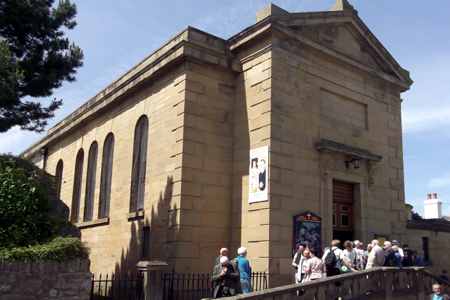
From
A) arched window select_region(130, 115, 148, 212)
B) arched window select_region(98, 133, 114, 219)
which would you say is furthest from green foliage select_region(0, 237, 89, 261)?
arched window select_region(98, 133, 114, 219)

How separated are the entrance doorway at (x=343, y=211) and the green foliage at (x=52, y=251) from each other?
28.2ft

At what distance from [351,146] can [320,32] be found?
4001 millimetres

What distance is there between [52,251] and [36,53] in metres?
6.86

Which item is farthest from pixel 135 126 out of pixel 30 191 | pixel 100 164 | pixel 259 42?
pixel 30 191

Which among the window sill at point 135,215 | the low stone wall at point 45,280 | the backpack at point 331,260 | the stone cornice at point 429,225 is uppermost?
the stone cornice at point 429,225

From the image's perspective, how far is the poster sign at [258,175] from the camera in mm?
13133

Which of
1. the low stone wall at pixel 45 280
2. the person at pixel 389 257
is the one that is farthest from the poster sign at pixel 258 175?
the low stone wall at pixel 45 280

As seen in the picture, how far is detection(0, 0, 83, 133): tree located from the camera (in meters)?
13.0

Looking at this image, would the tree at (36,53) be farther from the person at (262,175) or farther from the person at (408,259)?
the person at (408,259)

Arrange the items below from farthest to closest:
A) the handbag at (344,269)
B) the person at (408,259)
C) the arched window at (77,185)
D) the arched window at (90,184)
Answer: the arched window at (77,185), the arched window at (90,184), the person at (408,259), the handbag at (344,269)

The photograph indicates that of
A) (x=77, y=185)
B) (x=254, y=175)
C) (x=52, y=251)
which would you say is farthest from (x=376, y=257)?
(x=77, y=185)

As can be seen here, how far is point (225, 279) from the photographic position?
8781 mm

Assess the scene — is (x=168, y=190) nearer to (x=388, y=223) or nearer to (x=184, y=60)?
(x=184, y=60)

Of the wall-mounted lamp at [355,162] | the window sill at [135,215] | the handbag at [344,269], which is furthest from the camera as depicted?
the window sill at [135,215]
